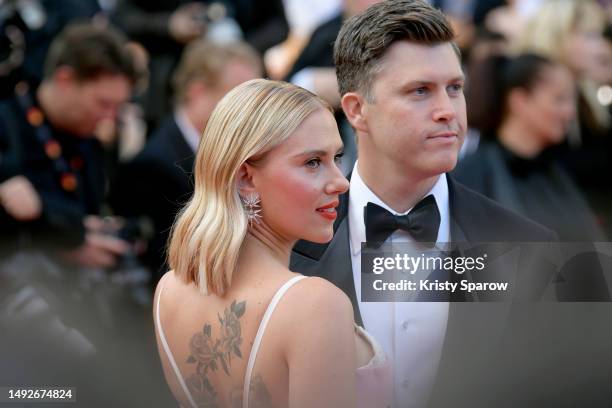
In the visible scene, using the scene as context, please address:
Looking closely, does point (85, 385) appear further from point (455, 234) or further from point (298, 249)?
point (455, 234)

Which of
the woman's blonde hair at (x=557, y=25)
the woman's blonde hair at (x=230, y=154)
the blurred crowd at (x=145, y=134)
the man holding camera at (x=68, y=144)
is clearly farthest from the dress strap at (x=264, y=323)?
the woman's blonde hair at (x=557, y=25)

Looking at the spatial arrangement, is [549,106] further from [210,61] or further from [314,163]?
[314,163]

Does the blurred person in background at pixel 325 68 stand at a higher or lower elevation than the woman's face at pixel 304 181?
higher

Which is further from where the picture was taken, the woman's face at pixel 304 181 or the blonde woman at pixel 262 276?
the woman's face at pixel 304 181

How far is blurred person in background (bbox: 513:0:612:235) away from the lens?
151 inches

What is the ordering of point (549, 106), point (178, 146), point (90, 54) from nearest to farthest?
point (178, 146), point (549, 106), point (90, 54)

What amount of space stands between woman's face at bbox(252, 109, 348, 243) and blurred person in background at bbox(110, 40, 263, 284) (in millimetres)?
1036

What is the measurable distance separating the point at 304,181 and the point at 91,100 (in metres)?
1.90

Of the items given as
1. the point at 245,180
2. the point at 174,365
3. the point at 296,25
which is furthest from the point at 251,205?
the point at 296,25

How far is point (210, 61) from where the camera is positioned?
3689 mm

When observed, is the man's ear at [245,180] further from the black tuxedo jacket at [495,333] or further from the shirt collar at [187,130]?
the shirt collar at [187,130]

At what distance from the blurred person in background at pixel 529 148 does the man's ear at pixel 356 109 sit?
31.3 inches

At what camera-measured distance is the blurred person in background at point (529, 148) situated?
10.4 ft

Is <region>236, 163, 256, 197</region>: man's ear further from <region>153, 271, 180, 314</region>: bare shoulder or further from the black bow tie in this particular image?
the black bow tie
